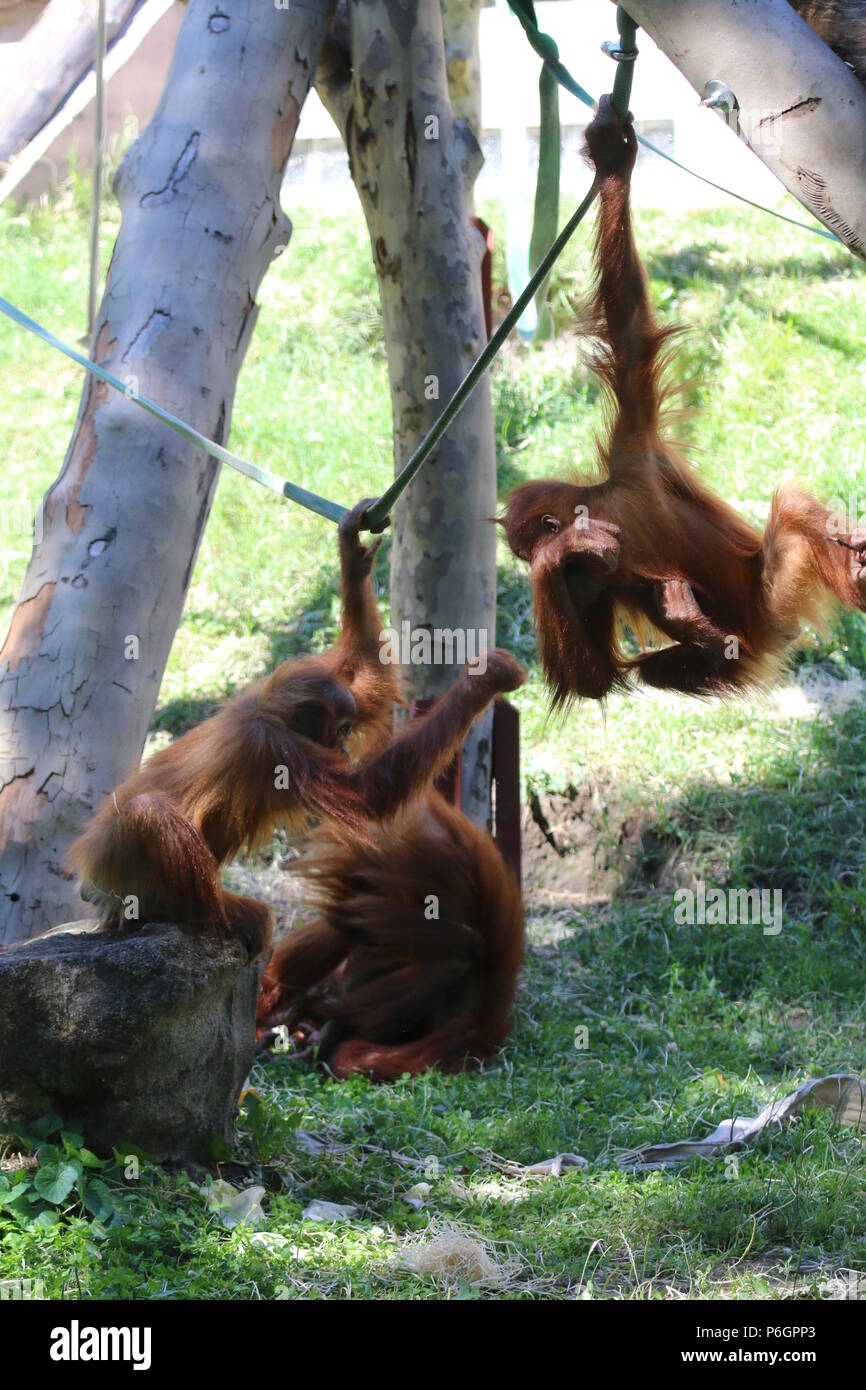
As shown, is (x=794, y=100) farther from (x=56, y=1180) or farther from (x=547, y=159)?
(x=56, y=1180)

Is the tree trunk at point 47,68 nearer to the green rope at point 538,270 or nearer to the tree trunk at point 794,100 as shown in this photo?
the green rope at point 538,270

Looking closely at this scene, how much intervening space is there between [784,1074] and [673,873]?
1368 mm

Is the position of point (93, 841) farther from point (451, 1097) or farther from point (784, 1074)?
point (784, 1074)

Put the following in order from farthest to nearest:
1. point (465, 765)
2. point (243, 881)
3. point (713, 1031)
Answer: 1. point (243, 881)
2. point (465, 765)
3. point (713, 1031)

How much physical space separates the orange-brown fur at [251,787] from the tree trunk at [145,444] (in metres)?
0.19

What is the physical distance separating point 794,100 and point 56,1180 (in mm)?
2268

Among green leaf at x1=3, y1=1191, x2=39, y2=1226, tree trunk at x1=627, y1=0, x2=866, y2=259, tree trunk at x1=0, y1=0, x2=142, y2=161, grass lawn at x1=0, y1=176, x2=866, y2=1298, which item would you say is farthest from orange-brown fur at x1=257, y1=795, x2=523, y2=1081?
tree trunk at x1=0, y1=0, x2=142, y2=161

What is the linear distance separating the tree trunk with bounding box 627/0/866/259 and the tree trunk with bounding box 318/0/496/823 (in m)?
2.16

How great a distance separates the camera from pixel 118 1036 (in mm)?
2787

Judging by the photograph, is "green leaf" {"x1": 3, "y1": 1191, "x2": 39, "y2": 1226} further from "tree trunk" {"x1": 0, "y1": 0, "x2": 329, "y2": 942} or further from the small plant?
"tree trunk" {"x1": 0, "y1": 0, "x2": 329, "y2": 942}

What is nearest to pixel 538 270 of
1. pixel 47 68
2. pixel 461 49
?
pixel 461 49

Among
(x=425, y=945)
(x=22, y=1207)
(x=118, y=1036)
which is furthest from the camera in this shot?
(x=425, y=945)

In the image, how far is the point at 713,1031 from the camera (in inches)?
159

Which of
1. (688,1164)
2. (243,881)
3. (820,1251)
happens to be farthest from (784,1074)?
(243,881)
